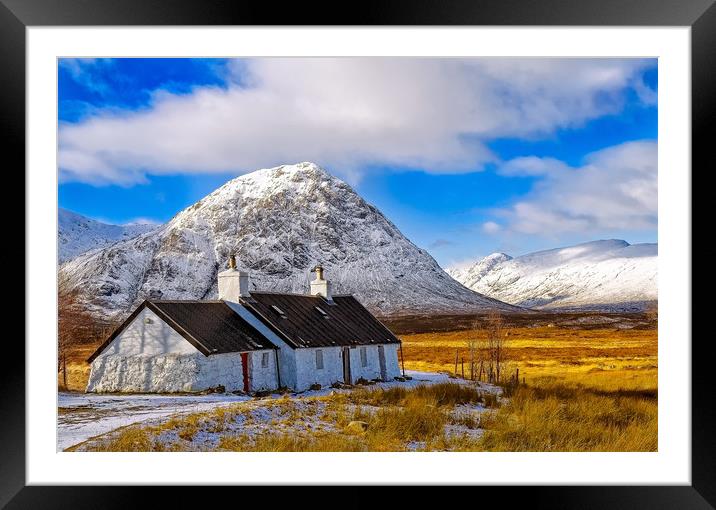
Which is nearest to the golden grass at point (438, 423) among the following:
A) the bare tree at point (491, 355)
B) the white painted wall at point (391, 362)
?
the white painted wall at point (391, 362)

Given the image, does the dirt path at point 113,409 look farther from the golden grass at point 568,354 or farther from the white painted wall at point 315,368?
the golden grass at point 568,354

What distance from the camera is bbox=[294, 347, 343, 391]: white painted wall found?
1838 centimetres

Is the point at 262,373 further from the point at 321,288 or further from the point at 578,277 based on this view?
the point at 578,277

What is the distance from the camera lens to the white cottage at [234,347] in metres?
16.5

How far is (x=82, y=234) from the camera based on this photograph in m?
78.9

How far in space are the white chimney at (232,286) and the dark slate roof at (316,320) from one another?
0.24 metres

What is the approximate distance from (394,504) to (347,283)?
72318 mm

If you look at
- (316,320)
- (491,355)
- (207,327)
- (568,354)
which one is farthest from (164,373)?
(568,354)

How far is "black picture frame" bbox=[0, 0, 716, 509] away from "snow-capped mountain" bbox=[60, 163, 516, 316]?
63837 mm

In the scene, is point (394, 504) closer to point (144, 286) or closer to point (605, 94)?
point (605, 94)
